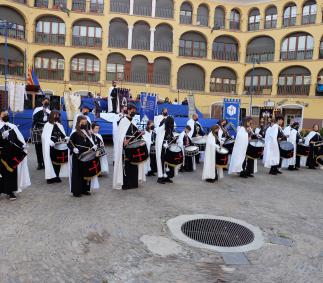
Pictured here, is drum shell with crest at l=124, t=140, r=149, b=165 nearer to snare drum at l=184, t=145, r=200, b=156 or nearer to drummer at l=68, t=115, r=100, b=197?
drummer at l=68, t=115, r=100, b=197

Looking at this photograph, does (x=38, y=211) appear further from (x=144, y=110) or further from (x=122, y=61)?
(x=122, y=61)

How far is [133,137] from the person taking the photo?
8938mm

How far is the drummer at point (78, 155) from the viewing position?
798 centimetres

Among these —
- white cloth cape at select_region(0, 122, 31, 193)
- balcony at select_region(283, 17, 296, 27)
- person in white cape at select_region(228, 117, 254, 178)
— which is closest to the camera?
white cloth cape at select_region(0, 122, 31, 193)

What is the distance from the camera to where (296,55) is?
3722cm

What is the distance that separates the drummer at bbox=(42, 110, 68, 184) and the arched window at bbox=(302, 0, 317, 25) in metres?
33.8

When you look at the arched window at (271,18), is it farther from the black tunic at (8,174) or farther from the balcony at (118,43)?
the black tunic at (8,174)

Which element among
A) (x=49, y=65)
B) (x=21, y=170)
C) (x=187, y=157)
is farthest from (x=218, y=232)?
(x=49, y=65)

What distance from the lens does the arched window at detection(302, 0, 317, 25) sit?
118ft

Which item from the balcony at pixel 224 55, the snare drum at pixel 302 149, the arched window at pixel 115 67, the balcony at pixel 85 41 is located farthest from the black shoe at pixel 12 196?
the balcony at pixel 224 55

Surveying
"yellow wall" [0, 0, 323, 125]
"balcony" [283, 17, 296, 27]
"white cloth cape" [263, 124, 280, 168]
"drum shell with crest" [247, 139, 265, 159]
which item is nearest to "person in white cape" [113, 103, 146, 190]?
"drum shell with crest" [247, 139, 265, 159]

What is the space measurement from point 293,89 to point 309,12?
25.4 feet

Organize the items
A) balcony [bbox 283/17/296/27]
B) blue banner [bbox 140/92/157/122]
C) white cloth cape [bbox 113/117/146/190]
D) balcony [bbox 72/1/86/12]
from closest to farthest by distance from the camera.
→ white cloth cape [bbox 113/117/146/190] → blue banner [bbox 140/92/157/122] → balcony [bbox 72/1/86/12] → balcony [bbox 283/17/296/27]

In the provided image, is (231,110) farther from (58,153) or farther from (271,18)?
(271,18)
